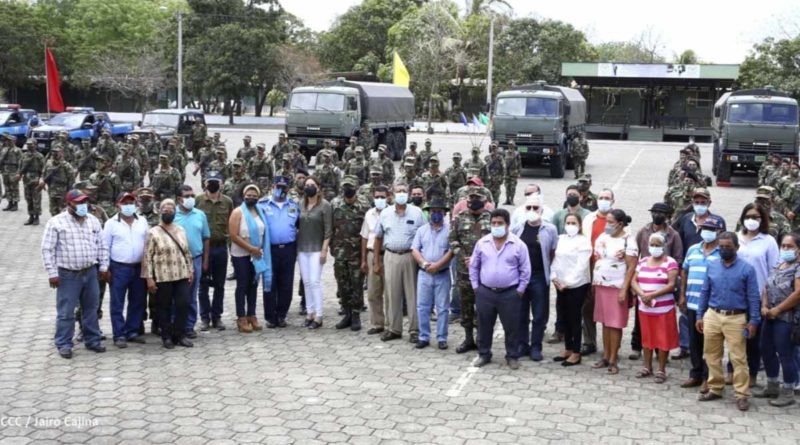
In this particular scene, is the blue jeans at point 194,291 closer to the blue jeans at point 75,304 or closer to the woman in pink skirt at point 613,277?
the blue jeans at point 75,304

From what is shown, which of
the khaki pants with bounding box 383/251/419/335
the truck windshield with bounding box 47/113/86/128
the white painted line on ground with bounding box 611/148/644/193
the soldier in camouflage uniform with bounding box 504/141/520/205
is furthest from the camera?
the truck windshield with bounding box 47/113/86/128

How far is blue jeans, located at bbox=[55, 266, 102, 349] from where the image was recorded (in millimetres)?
8227

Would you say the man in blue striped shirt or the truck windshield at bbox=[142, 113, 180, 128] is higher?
the truck windshield at bbox=[142, 113, 180, 128]

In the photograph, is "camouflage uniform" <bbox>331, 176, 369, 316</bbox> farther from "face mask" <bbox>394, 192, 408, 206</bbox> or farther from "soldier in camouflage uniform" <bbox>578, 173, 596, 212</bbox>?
"soldier in camouflage uniform" <bbox>578, 173, 596, 212</bbox>

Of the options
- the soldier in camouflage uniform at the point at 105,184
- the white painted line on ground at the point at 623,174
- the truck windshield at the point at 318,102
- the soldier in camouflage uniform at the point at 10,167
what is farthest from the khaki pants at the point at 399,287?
the truck windshield at the point at 318,102

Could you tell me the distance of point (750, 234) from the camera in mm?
7832

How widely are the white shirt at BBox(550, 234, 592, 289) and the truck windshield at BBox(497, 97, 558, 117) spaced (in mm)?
17562

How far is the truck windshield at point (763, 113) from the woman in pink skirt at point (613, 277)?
1791cm

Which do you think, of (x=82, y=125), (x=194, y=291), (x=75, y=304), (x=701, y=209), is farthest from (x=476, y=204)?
(x=82, y=125)

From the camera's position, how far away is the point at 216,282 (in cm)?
942

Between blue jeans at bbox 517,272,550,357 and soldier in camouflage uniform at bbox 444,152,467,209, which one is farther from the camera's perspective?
soldier in camouflage uniform at bbox 444,152,467,209

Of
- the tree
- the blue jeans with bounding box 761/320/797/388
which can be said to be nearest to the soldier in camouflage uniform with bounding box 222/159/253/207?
the blue jeans with bounding box 761/320/797/388

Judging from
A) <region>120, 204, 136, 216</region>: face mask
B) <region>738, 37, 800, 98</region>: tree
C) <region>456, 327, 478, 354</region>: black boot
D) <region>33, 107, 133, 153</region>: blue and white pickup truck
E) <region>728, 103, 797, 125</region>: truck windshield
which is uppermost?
<region>738, 37, 800, 98</region>: tree

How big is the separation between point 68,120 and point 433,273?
23.9m
